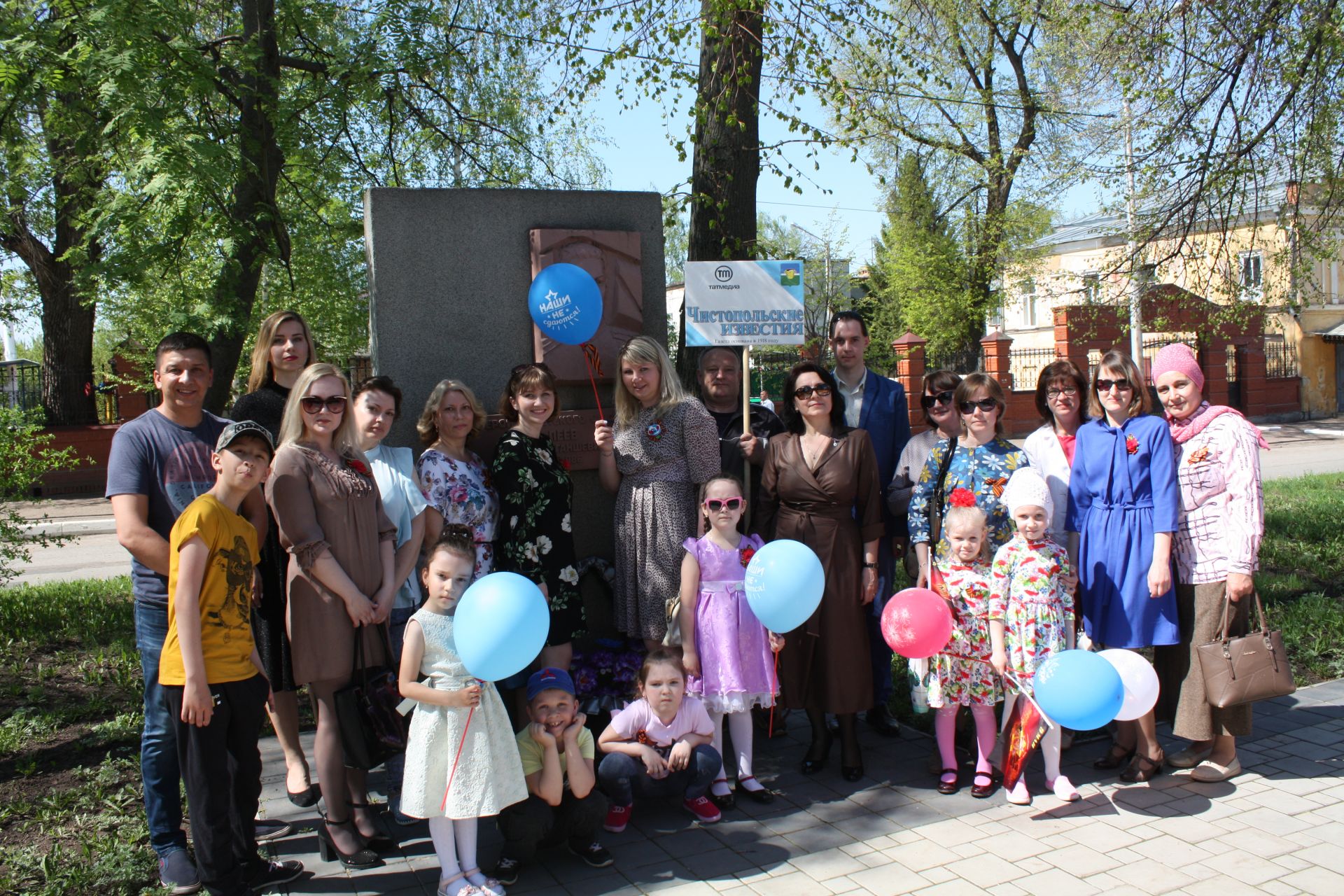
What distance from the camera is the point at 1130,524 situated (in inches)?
174

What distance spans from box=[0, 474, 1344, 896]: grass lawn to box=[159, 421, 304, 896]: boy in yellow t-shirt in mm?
538

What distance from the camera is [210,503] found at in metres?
3.39

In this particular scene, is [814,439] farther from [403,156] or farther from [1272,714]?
[403,156]

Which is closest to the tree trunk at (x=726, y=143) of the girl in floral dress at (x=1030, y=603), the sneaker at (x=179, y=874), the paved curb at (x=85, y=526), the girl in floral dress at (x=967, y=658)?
the girl in floral dress at (x=967, y=658)

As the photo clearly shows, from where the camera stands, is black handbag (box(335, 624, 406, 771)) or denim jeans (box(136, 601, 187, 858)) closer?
denim jeans (box(136, 601, 187, 858))

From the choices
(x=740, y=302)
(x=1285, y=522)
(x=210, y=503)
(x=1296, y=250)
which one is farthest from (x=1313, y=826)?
(x=1285, y=522)

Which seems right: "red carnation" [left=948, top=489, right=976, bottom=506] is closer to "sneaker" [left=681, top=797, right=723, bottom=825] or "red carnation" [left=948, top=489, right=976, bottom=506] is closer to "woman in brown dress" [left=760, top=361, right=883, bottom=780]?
"woman in brown dress" [left=760, top=361, right=883, bottom=780]

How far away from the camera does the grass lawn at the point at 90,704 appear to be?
382 cm

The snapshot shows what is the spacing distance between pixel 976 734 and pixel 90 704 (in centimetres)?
498

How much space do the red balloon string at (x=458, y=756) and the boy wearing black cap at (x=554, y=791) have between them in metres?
0.28

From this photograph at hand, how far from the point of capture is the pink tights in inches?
170

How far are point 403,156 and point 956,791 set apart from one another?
857 centimetres

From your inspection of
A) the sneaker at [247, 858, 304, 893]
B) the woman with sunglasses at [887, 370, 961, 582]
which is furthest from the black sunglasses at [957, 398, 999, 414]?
the sneaker at [247, 858, 304, 893]

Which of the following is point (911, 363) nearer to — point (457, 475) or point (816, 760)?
point (816, 760)
